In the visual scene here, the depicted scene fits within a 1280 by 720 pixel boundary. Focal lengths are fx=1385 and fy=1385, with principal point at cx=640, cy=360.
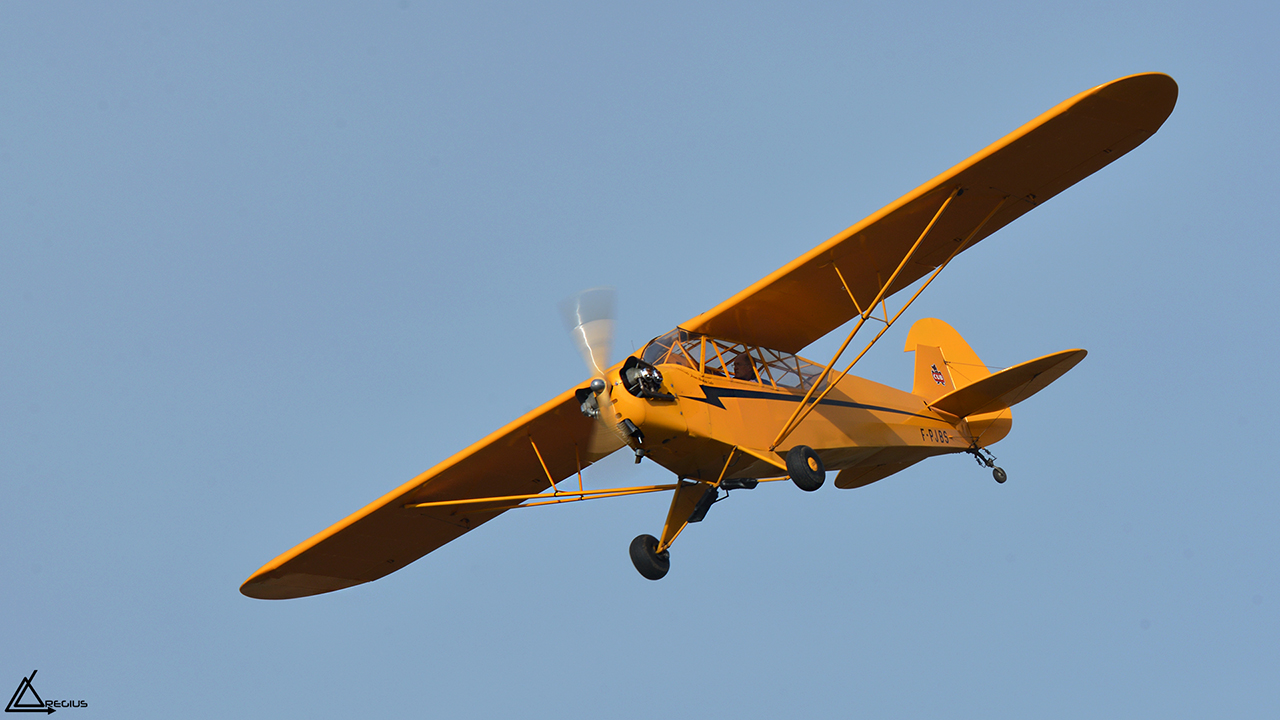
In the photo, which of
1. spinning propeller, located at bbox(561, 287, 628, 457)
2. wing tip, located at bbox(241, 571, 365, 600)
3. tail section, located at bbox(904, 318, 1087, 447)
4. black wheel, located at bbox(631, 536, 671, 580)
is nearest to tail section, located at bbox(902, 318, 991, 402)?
tail section, located at bbox(904, 318, 1087, 447)

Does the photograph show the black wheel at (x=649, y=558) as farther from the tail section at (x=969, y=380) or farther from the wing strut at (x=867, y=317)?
the tail section at (x=969, y=380)

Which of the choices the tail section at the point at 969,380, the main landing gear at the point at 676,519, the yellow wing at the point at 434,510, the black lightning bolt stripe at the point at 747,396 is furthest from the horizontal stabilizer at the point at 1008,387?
the yellow wing at the point at 434,510

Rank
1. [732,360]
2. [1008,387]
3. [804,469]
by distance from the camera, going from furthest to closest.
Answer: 1. [1008,387]
2. [732,360]
3. [804,469]

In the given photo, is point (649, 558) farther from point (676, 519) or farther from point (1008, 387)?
point (1008, 387)

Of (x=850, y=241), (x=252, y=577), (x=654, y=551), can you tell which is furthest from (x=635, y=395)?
(x=252, y=577)

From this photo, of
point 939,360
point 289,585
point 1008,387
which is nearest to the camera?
point 1008,387

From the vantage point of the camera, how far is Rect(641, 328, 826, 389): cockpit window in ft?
48.0

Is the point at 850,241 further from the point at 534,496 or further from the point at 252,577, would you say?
the point at 252,577

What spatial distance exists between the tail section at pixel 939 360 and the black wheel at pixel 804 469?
5.18 metres

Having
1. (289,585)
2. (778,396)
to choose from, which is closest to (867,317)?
(778,396)

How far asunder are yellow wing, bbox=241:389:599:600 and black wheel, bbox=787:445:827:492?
3.05 m

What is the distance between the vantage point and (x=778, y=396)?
1508 centimetres

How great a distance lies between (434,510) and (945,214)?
7.45 metres

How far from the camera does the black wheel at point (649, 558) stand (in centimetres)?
1472
